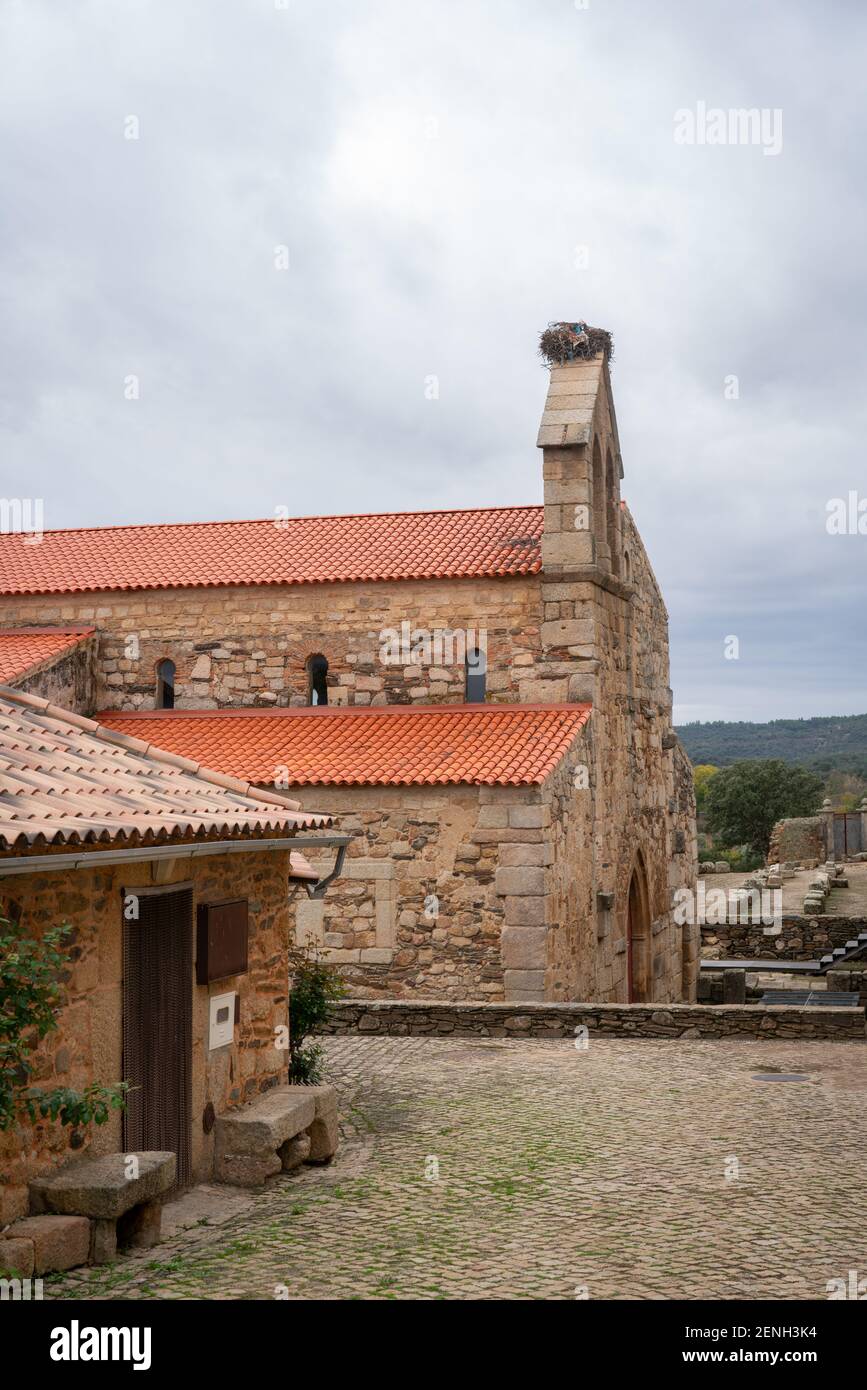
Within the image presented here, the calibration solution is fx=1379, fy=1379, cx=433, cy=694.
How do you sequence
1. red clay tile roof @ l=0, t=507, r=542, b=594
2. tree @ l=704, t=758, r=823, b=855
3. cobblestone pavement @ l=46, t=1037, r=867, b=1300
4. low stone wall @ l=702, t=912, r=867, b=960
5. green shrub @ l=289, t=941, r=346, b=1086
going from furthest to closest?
tree @ l=704, t=758, r=823, b=855
low stone wall @ l=702, t=912, r=867, b=960
red clay tile roof @ l=0, t=507, r=542, b=594
green shrub @ l=289, t=941, r=346, b=1086
cobblestone pavement @ l=46, t=1037, r=867, b=1300

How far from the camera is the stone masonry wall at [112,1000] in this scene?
7746 mm

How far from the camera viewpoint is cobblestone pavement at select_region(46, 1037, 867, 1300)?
7484 millimetres

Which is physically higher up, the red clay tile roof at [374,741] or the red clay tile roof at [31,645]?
the red clay tile roof at [31,645]

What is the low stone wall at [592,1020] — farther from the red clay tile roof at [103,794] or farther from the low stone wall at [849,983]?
the low stone wall at [849,983]

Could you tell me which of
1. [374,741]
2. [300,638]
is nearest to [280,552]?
[300,638]

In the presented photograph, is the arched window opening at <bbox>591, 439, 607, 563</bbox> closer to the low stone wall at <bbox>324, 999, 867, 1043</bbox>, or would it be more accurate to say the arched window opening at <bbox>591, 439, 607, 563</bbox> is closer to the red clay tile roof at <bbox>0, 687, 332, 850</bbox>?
the low stone wall at <bbox>324, 999, 867, 1043</bbox>

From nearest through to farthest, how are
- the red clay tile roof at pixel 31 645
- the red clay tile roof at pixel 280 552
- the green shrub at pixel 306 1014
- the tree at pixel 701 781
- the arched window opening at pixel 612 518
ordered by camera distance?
1. the green shrub at pixel 306 1014
2. the red clay tile roof at pixel 31 645
3. the red clay tile roof at pixel 280 552
4. the arched window opening at pixel 612 518
5. the tree at pixel 701 781

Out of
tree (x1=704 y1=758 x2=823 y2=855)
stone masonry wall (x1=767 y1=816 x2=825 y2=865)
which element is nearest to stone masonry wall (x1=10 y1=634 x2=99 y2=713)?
stone masonry wall (x1=767 y1=816 x2=825 y2=865)

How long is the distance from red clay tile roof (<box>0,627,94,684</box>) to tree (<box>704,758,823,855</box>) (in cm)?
4779

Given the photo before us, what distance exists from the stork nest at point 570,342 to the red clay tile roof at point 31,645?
8.60 meters

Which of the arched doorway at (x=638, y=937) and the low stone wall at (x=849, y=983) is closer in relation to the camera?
the low stone wall at (x=849, y=983)

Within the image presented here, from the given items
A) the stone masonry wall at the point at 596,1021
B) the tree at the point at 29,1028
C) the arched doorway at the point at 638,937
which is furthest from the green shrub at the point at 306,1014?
the arched doorway at the point at 638,937
